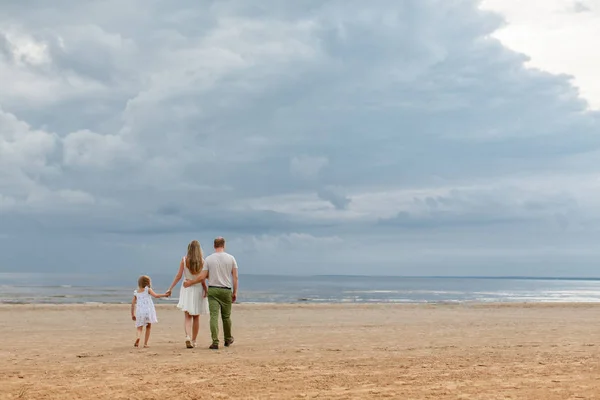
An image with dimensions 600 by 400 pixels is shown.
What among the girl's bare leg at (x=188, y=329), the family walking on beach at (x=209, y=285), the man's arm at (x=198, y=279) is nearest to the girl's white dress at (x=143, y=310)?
the family walking on beach at (x=209, y=285)

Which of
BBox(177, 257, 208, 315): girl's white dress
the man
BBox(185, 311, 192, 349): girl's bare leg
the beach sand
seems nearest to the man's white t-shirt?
the man

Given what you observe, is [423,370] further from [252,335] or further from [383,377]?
[252,335]

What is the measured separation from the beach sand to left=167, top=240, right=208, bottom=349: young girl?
59 centimetres

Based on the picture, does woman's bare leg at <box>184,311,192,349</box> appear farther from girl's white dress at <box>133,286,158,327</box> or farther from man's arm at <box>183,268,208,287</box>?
girl's white dress at <box>133,286,158,327</box>

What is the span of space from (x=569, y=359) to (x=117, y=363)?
7742mm

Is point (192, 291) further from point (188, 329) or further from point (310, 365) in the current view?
point (310, 365)

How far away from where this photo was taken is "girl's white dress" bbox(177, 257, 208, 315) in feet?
44.1

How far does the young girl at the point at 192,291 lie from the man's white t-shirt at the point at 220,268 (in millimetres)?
248

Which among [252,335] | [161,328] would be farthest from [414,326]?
[161,328]

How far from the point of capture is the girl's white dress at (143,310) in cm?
1382

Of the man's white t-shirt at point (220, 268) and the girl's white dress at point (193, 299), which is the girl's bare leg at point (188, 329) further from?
the man's white t-shirt at point (220, 268)

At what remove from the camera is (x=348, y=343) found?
14250mm

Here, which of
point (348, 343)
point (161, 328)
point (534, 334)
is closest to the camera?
point (348, 343)

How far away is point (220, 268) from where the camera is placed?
13.2m
